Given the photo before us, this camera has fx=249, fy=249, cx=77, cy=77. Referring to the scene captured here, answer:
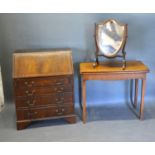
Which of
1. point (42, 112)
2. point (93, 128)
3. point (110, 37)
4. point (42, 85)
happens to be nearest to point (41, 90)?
point (42, 85)

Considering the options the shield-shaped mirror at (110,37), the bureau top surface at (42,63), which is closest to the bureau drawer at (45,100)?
the bureau top surface at (42,63)

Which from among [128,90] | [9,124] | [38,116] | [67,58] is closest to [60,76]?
[67,58]

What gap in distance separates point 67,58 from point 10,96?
1.05 m

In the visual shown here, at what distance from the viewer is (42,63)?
2756mm

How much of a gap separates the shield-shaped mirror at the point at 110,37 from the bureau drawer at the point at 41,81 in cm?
51

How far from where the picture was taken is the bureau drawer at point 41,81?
2666 millimetres

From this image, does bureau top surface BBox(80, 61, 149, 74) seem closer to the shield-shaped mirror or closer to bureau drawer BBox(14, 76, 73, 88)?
the shield-shaped mirror

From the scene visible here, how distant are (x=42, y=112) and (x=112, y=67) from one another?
0.93 m

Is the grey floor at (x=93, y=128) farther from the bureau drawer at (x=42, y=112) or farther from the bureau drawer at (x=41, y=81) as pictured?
the bureau drawer at (x=41, y=81)

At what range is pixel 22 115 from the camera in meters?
2.75

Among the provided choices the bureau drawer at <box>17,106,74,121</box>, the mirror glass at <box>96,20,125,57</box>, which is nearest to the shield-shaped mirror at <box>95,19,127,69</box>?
the mirror glass at <box>96,20,125,57</box>

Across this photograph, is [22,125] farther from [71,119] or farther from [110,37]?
[110,37]

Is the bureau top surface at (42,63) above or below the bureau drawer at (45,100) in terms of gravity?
above
